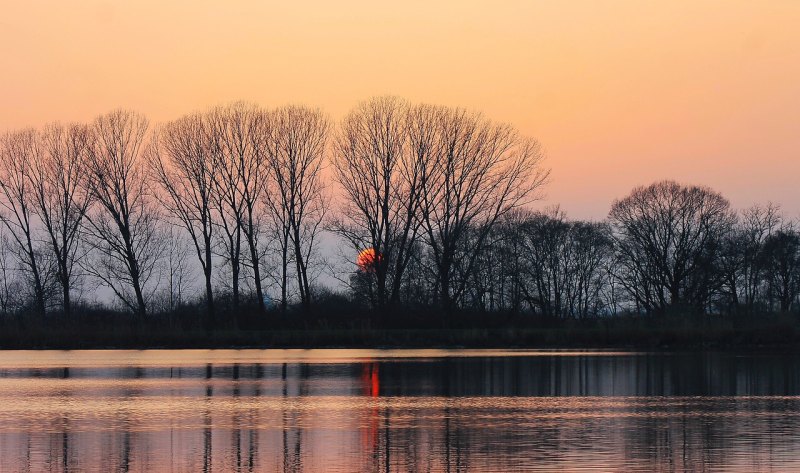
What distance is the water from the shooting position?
55.2ft

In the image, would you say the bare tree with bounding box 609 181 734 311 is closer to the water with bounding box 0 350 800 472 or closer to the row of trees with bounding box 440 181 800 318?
the row of trees with bounding box 440 181 800 318

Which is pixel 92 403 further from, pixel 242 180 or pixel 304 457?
pixel 242 180

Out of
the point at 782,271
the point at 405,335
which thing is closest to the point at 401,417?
the point at 405,335

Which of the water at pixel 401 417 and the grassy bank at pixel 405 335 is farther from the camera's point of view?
the grassy bank at pixel 405 335

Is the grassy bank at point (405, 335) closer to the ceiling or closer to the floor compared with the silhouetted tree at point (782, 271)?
closer to the floor

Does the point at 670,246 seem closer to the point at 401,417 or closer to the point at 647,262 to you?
the point at 647,262

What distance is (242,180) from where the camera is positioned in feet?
212

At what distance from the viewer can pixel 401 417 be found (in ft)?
74.7

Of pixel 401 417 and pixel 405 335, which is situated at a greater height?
pixel 405 335

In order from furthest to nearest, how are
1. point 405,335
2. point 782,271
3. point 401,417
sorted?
point 782,271 < point 405,335 < point 401,417

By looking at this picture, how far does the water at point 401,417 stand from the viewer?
16.8 metres

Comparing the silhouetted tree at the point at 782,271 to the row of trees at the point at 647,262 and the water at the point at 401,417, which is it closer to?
the row of trees at the point at 647,262

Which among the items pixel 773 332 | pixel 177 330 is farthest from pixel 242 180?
pixel 773 332

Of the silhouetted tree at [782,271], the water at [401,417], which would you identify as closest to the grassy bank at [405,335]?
the water at [401,417]
